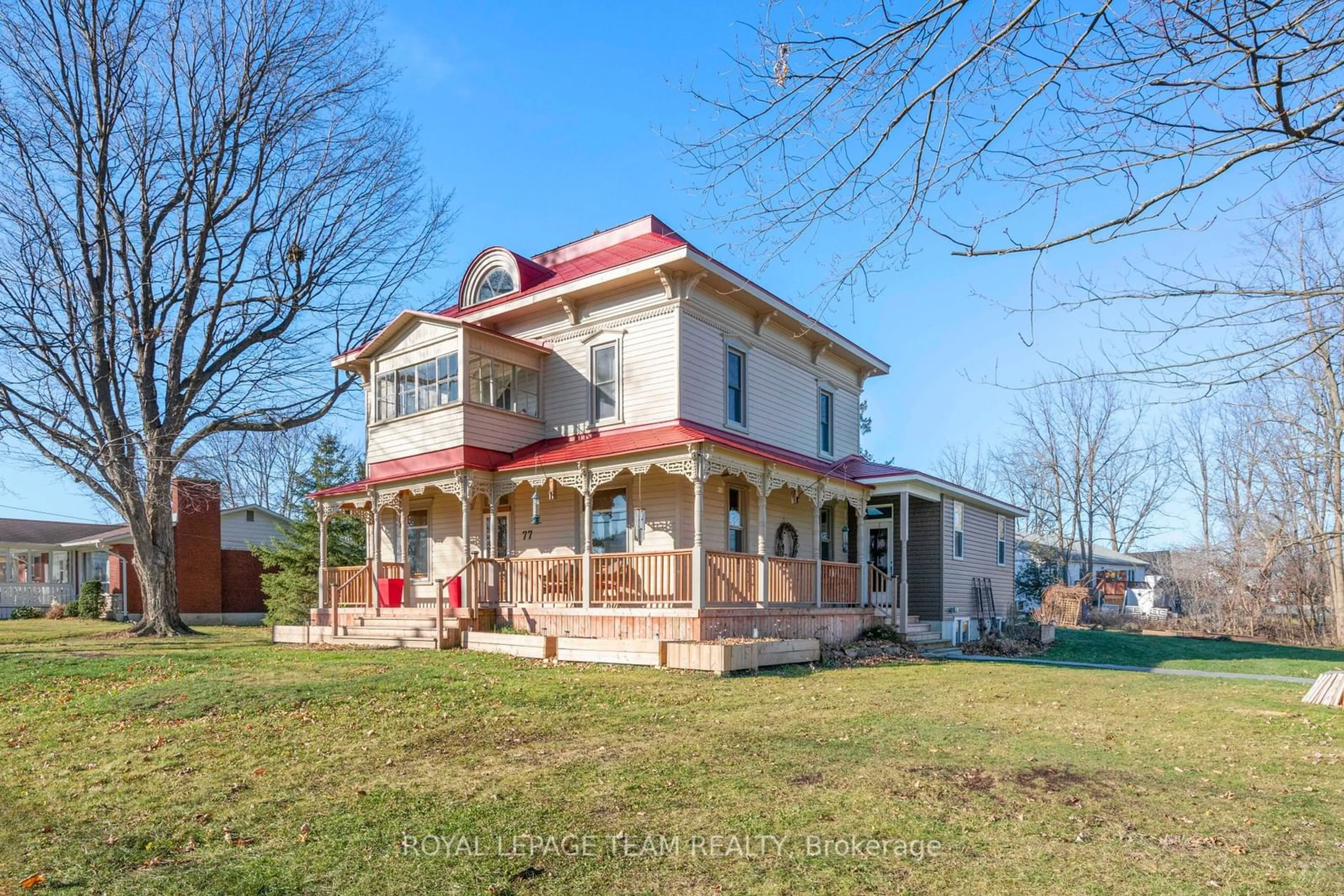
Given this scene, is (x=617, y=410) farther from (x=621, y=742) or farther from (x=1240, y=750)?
(x=1240, y=750)

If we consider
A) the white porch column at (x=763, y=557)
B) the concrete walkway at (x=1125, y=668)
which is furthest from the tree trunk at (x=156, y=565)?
the concrete walkway at (x=1125, y=668)

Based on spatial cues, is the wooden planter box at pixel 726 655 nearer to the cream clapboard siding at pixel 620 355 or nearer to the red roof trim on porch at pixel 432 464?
the cream clapboard siding at pixel 620 355

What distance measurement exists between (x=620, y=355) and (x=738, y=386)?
2.82m

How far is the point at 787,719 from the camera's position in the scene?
9406mm

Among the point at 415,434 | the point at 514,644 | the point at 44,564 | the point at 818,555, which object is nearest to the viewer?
the point at 514,644

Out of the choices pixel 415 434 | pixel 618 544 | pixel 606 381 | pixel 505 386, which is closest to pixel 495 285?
pixel 505 386

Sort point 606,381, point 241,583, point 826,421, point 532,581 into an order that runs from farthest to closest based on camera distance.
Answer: point 241,583, point 826,421, point 606,381, point 532,581

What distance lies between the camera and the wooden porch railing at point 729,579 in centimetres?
1523

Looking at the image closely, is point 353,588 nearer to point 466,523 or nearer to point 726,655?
point 466,523

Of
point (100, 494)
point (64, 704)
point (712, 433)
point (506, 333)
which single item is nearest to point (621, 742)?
point (64, 704)

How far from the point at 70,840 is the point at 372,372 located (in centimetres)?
1582

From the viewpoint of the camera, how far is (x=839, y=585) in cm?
1886

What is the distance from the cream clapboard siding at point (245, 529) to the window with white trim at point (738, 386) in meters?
23.5

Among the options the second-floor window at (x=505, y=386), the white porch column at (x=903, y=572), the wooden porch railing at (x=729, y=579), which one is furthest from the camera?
the white porch column at (x=903, y=572)
